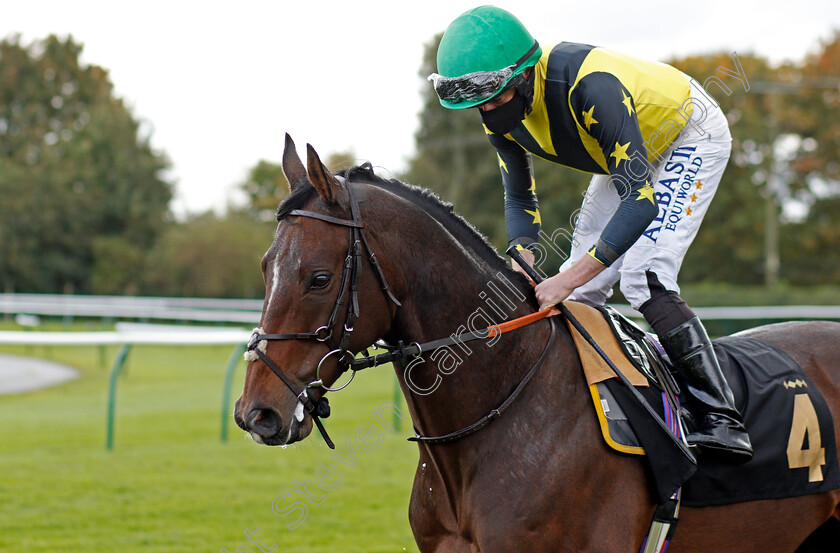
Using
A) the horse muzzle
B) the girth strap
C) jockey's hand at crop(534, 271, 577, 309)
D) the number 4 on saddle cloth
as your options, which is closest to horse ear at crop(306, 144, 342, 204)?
the girth strap

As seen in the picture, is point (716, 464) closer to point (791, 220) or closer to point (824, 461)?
point (824, 461)

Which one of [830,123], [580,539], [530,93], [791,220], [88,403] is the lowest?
[791,220]

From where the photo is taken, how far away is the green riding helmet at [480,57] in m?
2.53

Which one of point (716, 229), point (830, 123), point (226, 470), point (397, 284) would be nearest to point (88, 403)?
point (226, 470)

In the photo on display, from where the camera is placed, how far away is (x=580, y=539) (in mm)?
2373

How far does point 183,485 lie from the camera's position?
21.1 feet

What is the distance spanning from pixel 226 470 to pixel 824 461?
5.25 m

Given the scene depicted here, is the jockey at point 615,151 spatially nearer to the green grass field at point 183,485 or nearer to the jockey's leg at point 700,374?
the jockey's leg at point 700,374

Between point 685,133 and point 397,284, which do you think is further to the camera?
point 685,133

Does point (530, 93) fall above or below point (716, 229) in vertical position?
above

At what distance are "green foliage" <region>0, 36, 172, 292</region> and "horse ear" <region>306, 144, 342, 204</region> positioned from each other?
36455 millimetres

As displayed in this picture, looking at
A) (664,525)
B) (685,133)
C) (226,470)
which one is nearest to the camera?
(664,525)

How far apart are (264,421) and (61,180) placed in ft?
129

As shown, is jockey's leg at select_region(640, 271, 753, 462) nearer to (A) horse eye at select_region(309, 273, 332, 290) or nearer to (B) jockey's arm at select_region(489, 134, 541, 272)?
(B) jockey's arm at select_region(489, 134, 541, 272)
